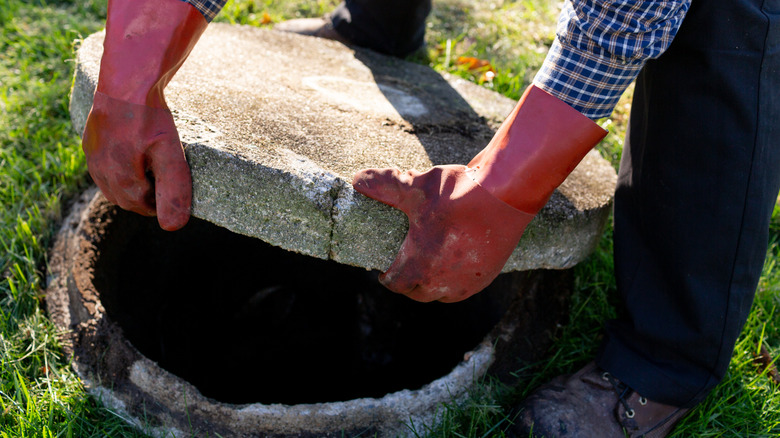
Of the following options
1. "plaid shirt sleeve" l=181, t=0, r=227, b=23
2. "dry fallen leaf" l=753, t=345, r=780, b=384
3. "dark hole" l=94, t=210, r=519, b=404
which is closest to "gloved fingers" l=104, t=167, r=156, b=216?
"plaid shirt sleeve" l=181, t=0, r=227, b=23

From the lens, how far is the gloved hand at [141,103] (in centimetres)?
142

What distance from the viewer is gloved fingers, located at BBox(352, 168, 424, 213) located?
146cm

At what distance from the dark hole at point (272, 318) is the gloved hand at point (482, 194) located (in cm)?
79

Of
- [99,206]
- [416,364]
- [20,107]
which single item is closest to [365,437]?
[416,364]

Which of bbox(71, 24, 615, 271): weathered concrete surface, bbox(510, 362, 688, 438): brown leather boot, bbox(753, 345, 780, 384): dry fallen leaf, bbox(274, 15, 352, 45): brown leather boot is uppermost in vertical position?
bbox(71, 24, 615, 271): weathered concrete surface

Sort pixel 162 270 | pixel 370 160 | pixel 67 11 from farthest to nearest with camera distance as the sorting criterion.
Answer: pixel 67 11 < pixel 162 270 < pixel 370 160

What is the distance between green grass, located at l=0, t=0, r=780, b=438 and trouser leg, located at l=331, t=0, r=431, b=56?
284 mm

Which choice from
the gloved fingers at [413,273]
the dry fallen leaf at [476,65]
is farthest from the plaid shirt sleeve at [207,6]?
the dry fallen leaf at [476,65]

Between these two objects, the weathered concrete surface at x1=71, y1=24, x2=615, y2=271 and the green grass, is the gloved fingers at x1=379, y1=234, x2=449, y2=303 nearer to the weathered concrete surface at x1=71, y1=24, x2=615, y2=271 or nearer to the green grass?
the weathered concrete surface at x1=71, y1=24, x2=615, y2=271

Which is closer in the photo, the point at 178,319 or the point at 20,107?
the point at 178,319

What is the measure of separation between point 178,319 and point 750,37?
215 cm

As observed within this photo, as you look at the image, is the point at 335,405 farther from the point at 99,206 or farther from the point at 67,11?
the point at 67,11

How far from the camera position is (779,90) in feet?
4.95

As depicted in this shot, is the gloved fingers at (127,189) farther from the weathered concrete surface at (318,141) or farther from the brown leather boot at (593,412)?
the brown leather boot at (593,412)
